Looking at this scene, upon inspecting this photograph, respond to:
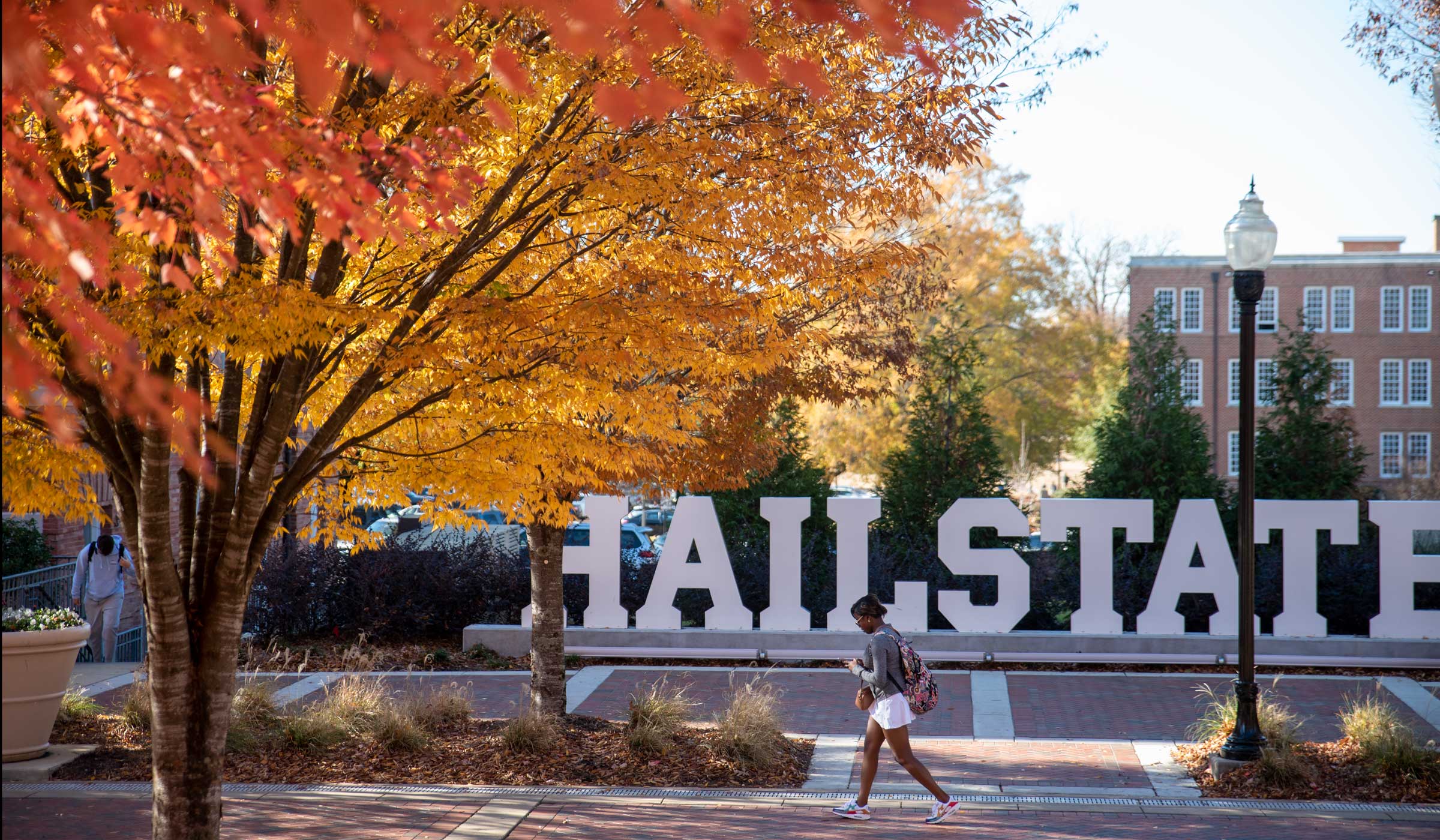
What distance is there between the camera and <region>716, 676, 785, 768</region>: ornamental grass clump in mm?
9531

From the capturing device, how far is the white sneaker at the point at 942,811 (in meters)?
8.01

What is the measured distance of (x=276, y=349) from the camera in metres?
5.71

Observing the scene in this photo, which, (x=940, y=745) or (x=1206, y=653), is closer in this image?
(x=940, y=745)

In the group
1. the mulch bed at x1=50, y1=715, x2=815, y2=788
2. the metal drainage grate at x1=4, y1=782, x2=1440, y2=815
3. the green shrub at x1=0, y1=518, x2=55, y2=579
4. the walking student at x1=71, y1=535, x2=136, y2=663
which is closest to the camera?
the metal drainage grate at x1=4, y1=782, x2=1440, y2=815

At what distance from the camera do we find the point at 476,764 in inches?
382

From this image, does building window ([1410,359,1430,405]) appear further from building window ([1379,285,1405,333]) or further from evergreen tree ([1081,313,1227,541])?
evergreen tree ([1081,313,1227,541])

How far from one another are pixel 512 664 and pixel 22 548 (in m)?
7.45

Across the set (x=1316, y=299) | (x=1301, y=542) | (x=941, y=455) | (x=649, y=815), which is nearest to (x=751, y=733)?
(x=649, y=815)

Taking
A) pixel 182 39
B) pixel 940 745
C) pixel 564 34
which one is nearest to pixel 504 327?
pixel 182 39

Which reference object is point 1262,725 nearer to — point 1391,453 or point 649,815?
point 649,815

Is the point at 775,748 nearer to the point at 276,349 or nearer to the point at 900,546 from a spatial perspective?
the point at 276,349

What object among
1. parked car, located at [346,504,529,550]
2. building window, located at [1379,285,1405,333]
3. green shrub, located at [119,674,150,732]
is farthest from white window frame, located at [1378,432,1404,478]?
green shrub, located at [119,674,150,732]

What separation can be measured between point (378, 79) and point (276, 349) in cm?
169

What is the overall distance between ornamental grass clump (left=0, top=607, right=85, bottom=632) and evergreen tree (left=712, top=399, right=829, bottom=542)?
950cm
